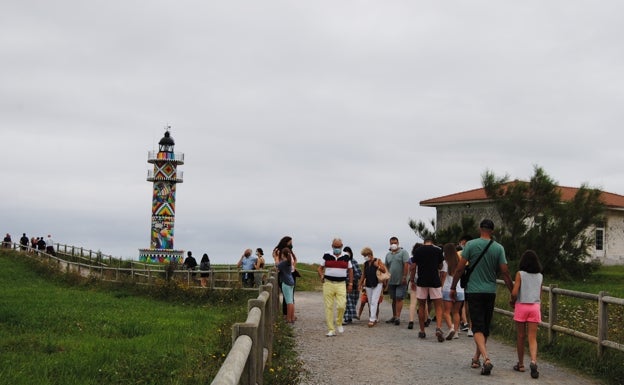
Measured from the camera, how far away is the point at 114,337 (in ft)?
47.9

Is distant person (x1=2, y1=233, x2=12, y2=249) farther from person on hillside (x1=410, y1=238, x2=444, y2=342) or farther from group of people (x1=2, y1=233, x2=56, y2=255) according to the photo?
person on hillside (x1=410, y1=238, x2=444, y2=342)

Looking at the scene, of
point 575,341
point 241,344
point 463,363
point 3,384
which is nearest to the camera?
point 241,344

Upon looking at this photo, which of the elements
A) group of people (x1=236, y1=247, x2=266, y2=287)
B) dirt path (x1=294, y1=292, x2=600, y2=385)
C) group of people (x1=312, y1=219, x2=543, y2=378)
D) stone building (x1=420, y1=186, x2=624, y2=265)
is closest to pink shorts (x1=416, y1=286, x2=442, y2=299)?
group of people (x1=312, y1=219, x2=543, y2=378)

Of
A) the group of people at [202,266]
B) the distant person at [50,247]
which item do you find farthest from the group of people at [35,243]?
the group of people at [202,266]

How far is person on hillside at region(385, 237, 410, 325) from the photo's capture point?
16078 mm

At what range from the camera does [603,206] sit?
107ft

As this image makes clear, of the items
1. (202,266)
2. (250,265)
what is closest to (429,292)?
(250,265)

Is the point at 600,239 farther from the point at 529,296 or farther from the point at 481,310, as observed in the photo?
the point at 481,310

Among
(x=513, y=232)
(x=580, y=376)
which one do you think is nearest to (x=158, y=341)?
(x=580, y=376)

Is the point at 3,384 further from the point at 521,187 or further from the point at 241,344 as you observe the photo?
the point at 521,187

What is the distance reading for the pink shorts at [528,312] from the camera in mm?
10180

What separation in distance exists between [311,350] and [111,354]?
3.28 m

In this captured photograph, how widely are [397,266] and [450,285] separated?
6.98ft

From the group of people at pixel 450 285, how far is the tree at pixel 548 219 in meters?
15.1
